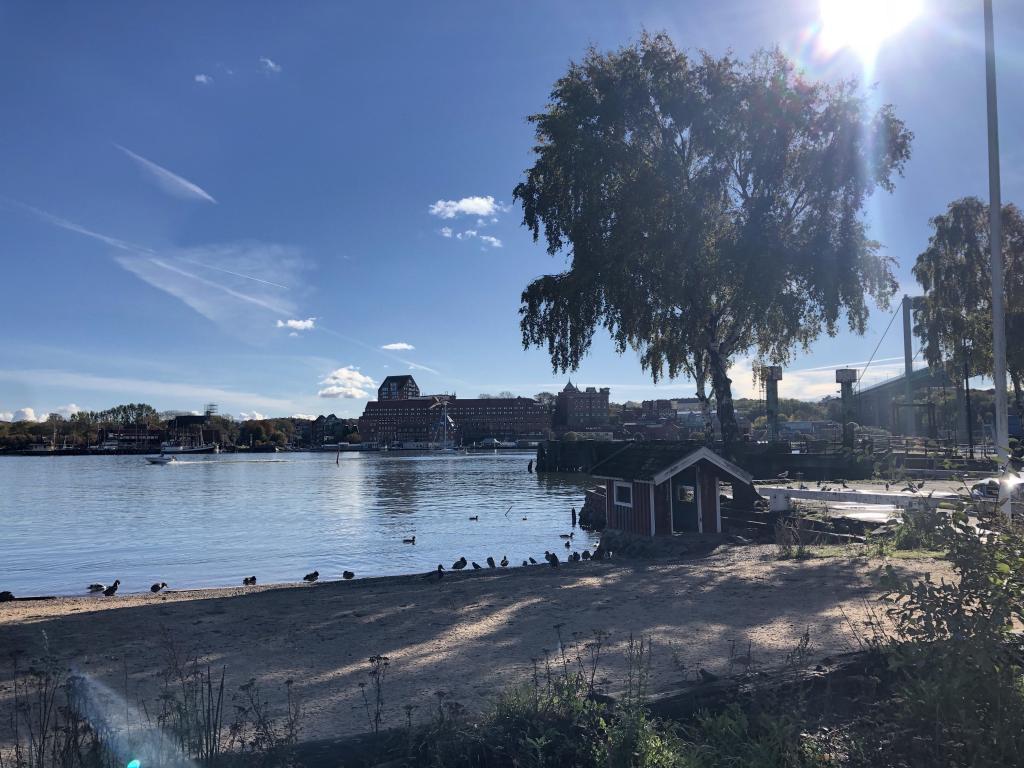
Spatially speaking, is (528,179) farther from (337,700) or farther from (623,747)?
(623,747)

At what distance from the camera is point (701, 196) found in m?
24.8

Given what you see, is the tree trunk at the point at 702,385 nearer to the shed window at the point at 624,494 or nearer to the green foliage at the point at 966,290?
the shed window at the point at 624,494

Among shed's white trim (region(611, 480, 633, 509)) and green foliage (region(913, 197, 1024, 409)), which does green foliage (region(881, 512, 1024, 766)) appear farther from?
green foliage (region(913, 197, 1024, 409))

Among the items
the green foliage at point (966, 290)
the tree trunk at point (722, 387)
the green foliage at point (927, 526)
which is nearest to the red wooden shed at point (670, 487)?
the tree trunk at point (722, 387)

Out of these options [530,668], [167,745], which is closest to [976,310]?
[530,668]

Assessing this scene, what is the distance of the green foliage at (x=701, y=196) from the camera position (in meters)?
24.4

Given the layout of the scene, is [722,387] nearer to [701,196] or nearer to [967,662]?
[701,196]

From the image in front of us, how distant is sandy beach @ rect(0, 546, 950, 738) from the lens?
755 cm

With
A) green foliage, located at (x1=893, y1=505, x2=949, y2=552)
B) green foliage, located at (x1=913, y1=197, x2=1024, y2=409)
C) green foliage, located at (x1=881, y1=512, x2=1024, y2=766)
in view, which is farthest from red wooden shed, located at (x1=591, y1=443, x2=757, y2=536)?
green foliage, located at (x1=913, y1=197, x2=1024, y2=409)

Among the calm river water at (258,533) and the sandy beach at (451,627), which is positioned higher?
the sandy beach at (451,627)

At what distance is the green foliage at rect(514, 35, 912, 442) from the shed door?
7.38 metres

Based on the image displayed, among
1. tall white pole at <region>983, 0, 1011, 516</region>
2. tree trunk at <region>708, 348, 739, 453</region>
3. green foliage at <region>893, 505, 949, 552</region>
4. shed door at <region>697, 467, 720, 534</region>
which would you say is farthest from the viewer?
tree trunk at <region>708, 348, 739, 453</region>

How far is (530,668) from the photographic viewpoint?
779 cm

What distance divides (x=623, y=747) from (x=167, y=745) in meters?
3.19
